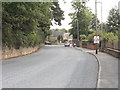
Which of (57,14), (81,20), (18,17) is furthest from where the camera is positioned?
(81,20)

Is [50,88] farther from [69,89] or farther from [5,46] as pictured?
[5,46]

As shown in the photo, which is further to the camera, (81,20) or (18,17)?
(81,20)

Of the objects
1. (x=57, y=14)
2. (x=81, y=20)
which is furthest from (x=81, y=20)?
(x=57, y=14)

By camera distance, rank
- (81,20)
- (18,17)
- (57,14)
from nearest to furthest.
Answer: (18,17) → (57,14) → (81,20)

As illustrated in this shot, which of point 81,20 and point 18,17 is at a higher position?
point 81,20

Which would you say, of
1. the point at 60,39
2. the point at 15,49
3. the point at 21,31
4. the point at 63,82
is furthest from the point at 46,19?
the point at 60,39

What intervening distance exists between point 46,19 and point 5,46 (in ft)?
18.6

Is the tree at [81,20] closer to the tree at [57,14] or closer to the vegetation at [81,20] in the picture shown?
the vegetation at [81,20]

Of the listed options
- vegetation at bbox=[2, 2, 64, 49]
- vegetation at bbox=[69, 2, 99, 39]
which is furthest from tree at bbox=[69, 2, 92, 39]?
vegetation at bbox=[2, 2, 64, 49]

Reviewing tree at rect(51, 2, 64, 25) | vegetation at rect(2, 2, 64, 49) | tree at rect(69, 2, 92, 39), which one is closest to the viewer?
vegetation at rect(2, 2, 64, 49)

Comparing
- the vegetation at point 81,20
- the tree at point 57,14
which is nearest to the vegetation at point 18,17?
the tree at point 57,14

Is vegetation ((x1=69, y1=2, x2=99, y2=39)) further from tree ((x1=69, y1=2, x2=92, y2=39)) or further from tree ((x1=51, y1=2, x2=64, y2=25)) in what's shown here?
tree ((x1=51, y1=2, x2=64, y2=25))

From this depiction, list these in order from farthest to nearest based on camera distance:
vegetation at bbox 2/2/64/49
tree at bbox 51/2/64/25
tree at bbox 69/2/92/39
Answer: tree at bbox 69/2/92/39, tree at bbox 51/2/64/25, vegetation at bbox 2/2/64/49

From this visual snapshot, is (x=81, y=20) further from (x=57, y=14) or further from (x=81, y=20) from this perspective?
(x=57, y=14)
